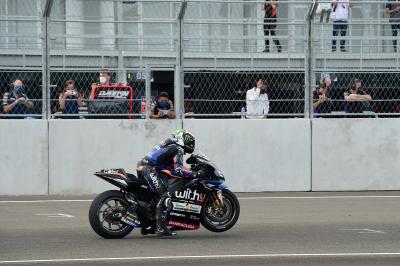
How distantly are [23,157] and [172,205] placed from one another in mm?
5820

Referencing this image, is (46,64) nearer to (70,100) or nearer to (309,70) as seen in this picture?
(70,100)

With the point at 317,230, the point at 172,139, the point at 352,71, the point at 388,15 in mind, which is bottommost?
the point at 317,230

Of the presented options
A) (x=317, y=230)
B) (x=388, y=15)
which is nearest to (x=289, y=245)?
(x=317, y=230)

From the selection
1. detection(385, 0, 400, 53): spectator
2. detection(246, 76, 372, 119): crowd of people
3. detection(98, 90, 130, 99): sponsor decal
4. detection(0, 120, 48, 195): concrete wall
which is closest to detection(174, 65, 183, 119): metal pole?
detection(98, 90, 130, 99): sponsor decal

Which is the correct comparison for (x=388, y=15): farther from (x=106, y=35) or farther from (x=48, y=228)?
(x=48, y=228)

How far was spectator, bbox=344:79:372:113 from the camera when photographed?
18.0 m

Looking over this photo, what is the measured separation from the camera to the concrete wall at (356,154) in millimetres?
17703

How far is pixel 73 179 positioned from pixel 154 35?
10.1 feet

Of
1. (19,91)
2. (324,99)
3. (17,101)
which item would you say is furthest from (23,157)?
(324,99)

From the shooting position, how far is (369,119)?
1792cm

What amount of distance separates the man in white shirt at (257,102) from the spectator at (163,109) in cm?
146

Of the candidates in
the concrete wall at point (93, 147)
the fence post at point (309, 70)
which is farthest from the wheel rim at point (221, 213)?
the fence post at point (309, 70)

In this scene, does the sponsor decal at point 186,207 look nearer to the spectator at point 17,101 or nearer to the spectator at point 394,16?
the spectator at point 17,101

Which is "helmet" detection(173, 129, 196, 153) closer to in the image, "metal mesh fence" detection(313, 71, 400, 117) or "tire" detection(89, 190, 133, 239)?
"tire" detection(89, 190, 133, 239)
